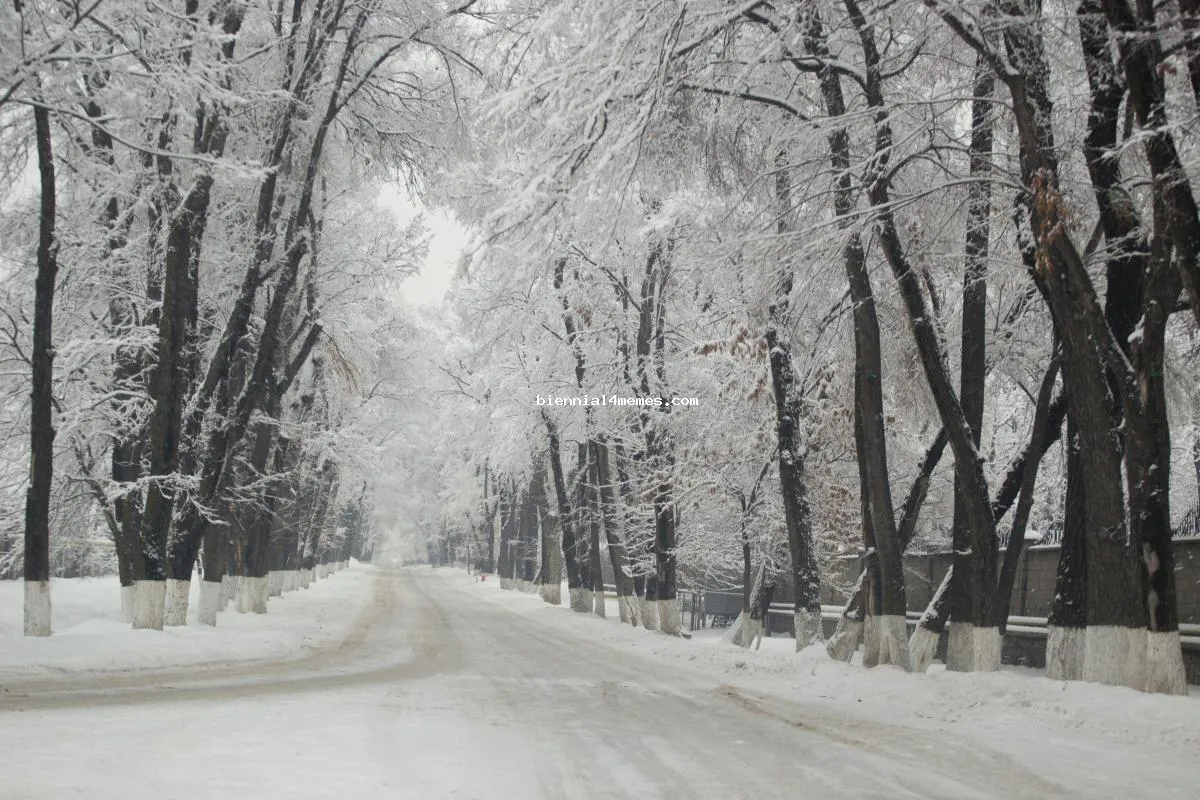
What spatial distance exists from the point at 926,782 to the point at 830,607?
20861mm

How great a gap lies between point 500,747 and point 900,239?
8.86m

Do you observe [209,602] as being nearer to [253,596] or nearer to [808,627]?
[253,596]

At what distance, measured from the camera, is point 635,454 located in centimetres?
2694

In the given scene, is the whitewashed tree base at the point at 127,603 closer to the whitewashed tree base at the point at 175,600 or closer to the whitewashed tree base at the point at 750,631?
the whitewashed tree base at the point at 175,600

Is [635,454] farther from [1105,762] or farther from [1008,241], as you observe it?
[1105,762]

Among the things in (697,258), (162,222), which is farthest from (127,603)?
(697,258)

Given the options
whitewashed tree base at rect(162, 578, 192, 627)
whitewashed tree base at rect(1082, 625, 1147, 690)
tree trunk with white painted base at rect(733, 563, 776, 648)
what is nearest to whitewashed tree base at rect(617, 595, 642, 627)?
tree trunk with white painted base at rect(733, 563, 776, 648)

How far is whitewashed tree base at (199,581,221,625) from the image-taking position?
18.8 metres

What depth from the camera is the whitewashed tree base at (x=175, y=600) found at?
628 inches

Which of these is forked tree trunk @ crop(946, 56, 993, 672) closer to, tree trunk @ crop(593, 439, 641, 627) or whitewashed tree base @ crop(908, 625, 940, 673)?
whitewashed tree base @ crop(908, 625, 940, 673)

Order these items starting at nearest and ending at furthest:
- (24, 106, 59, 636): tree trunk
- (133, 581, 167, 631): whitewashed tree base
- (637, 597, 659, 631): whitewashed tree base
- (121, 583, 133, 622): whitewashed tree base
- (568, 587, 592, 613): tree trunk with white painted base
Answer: (24, 106, 59, 636): tree trunk
(133, 581, 167, 631): whitewashed tree base
(121, 583, 133, 622): whitewashed tree base
(637, 597, 659, 631): whitewashed tree base
(568, 587, 592, 613): tree trunk with white painted base

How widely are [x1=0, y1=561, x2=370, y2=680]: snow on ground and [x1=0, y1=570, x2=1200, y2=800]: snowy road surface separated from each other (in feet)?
2.47

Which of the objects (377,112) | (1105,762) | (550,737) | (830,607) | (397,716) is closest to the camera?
(1105,762)

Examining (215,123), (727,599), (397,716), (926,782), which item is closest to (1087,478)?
(926,782)
